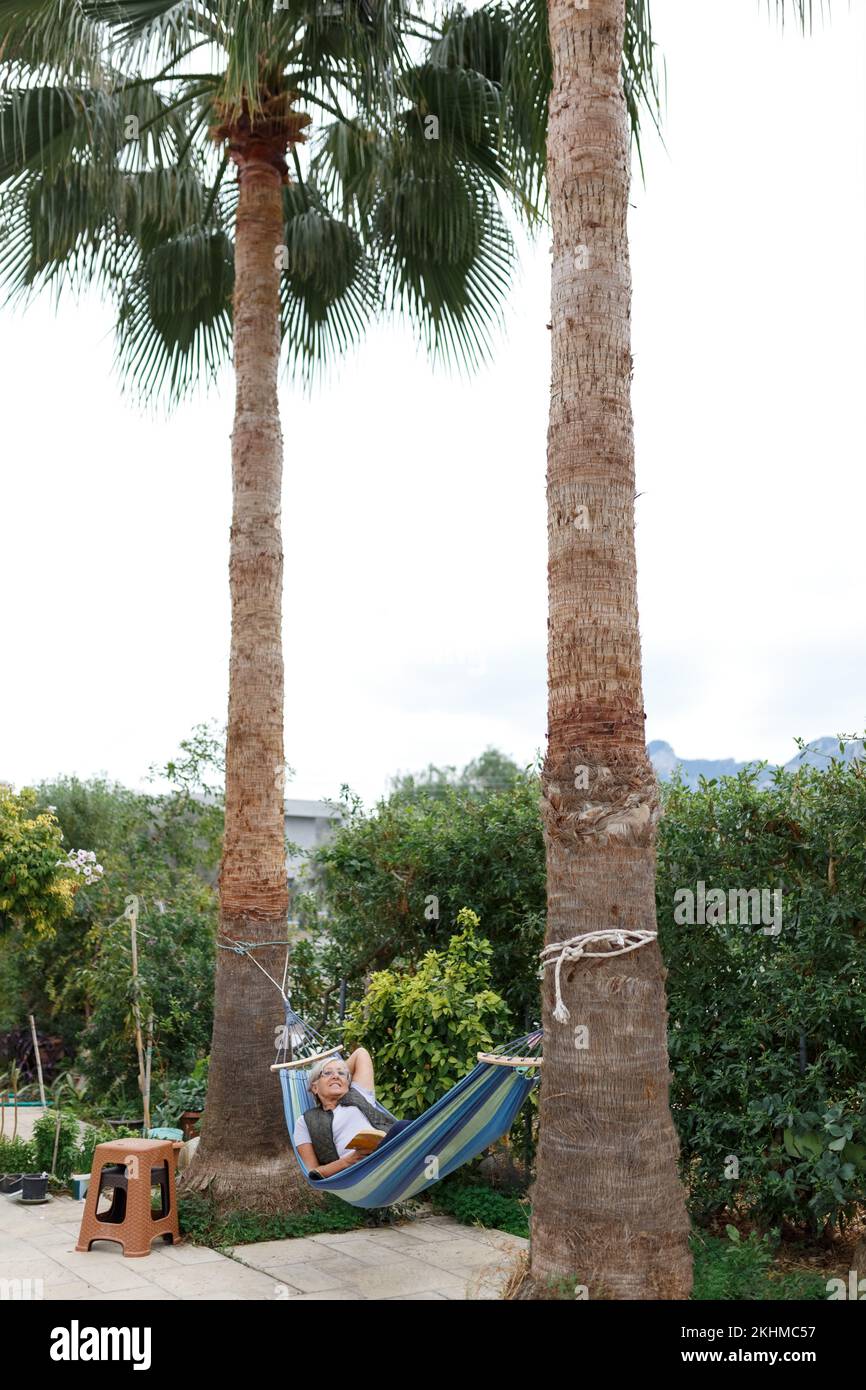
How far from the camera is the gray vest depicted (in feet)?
16.1

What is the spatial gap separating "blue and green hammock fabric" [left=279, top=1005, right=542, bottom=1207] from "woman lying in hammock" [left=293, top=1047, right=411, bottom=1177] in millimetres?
228

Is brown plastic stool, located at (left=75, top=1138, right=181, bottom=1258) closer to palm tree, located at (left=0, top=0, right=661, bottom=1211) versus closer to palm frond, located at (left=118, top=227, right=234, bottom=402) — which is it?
palm tree, located at (left=0, top=0, right=661, bottom=1211)

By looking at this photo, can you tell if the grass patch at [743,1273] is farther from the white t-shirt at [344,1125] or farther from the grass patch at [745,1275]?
the white t-shirt at [344,1125]

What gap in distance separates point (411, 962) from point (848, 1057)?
290 cm

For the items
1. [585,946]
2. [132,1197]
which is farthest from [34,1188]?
[585,946]

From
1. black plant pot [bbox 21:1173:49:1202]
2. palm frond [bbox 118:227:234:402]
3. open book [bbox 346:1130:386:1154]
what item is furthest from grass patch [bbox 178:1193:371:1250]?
palm frond [bbox 118:227:234:402]

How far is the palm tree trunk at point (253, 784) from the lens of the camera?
5.57m

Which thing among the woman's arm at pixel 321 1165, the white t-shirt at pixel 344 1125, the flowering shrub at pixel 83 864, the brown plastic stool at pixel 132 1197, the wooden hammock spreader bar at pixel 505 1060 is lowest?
the brown plastic stool at pixel 132 1197

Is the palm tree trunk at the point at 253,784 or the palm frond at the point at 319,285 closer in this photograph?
the palm tree trunk at the point at 253,784

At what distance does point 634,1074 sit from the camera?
3482 millimetres

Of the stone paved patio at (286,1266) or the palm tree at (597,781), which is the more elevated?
the palm tree at (597,781)

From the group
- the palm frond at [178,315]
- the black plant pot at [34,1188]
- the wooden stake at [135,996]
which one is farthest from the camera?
the palm frond at [178,315]

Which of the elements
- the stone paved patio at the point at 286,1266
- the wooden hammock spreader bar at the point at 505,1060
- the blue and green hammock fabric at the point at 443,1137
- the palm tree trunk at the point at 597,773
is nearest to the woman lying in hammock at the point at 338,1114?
the blue and green hammock fabric at the point at 443,1137

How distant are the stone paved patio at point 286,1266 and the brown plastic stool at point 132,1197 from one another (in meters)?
0.07
